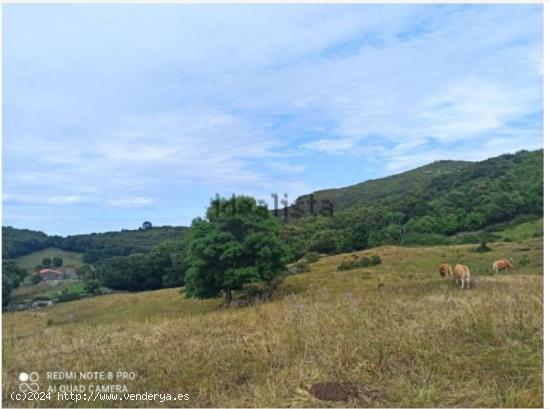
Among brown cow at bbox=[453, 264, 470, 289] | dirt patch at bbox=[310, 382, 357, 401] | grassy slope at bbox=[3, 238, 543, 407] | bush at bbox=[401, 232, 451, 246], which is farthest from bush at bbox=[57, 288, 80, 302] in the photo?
dirt patch at bbox=[310, 382, 357, 401]

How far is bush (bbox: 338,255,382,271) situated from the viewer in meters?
37.8

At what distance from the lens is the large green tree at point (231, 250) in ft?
101

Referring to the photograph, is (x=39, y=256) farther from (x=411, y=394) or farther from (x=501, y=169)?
(x=501, y=169)

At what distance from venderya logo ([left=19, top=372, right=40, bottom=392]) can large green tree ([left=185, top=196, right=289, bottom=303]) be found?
85.5ft

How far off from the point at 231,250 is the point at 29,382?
2630 cm

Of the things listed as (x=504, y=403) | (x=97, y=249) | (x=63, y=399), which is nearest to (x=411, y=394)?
(x=504, y=403)

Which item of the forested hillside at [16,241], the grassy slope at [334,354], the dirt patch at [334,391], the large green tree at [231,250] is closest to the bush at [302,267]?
the large green tree at [231,250]

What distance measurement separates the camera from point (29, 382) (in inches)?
154

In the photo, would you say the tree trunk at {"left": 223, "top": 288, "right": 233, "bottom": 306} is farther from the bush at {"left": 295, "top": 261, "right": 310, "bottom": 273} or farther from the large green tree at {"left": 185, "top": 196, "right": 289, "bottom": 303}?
the bush at {"left": 295, "top": 261, "right": 310, "bottom": 273}

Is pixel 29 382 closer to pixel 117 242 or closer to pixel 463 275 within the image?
pixel 463 275

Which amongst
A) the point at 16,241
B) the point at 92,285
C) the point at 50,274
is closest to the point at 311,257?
the point at 92,285

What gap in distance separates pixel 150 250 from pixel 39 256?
740 inches

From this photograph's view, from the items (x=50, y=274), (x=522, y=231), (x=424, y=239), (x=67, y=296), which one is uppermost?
(x=522, y=231)

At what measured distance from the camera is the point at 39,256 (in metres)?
34.4
